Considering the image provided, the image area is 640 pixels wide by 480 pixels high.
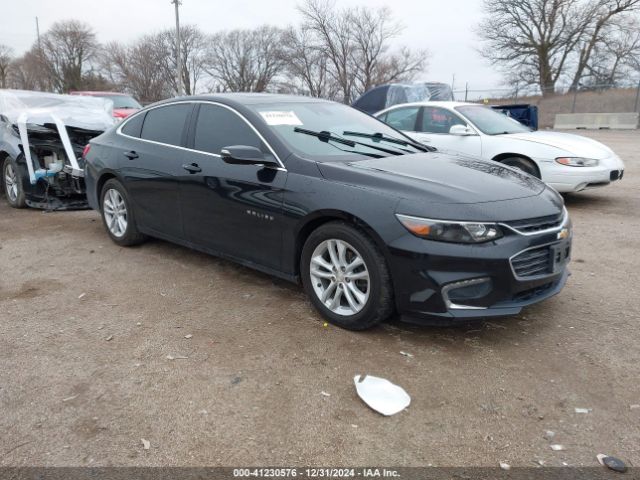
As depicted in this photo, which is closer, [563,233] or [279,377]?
[279,377]

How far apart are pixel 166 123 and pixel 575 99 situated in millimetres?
34412

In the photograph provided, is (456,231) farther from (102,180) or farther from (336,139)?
(102,180)

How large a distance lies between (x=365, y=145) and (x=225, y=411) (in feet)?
7.84

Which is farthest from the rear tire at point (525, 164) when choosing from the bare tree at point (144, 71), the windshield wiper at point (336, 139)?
the bare tree at point (144, 71)

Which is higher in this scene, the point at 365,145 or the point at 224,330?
the point at 365,145

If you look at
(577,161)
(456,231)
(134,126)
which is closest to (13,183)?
(134,126)

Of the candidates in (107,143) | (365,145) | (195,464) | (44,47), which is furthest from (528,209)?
(44,47)

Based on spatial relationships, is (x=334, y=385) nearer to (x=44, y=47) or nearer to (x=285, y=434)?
(x=285, y=434)

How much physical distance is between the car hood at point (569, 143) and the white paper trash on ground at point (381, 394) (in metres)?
5.48

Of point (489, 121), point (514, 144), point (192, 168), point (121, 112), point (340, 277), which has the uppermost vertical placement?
point (121, 112)

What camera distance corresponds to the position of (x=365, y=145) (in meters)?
4.18

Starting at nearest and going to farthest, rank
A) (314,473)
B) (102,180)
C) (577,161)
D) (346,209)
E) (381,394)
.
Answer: (314,473)
(381,394)
(346,209)
(102,180)
(577,161)

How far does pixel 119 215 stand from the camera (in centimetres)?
536

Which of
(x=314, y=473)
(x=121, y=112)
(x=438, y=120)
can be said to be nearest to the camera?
(x=314, y=473)
